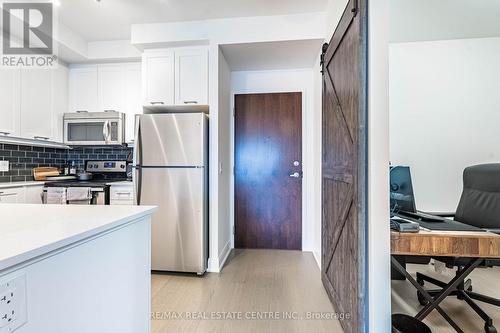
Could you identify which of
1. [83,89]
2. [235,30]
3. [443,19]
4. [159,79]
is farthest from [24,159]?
[443,19]

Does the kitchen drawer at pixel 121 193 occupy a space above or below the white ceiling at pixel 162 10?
below

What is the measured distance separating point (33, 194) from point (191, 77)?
2.27m

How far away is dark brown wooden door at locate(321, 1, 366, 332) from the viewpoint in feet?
4.84

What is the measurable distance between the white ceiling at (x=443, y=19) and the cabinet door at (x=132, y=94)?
3.05 meters

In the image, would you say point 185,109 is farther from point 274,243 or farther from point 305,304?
point 305,304

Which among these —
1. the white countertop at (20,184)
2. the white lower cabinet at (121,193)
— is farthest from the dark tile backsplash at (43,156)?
the white lower cabinet at (121,193)

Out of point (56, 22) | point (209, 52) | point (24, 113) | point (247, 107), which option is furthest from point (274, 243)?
point (56, 22)

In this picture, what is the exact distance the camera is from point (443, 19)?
2.59m

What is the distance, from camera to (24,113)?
2904 millimetres

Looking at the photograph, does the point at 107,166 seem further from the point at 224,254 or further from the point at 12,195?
the point at 224,254

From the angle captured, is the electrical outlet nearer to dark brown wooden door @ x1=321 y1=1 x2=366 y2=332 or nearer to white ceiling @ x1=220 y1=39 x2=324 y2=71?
dark brown wooden door @ x1=321 y1=1 x2=366 y2=332

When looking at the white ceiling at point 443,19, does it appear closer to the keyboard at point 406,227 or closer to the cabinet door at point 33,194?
the keyboard at point 406,227

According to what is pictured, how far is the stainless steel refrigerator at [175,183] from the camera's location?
264 cm

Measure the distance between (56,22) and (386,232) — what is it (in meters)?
3.82
